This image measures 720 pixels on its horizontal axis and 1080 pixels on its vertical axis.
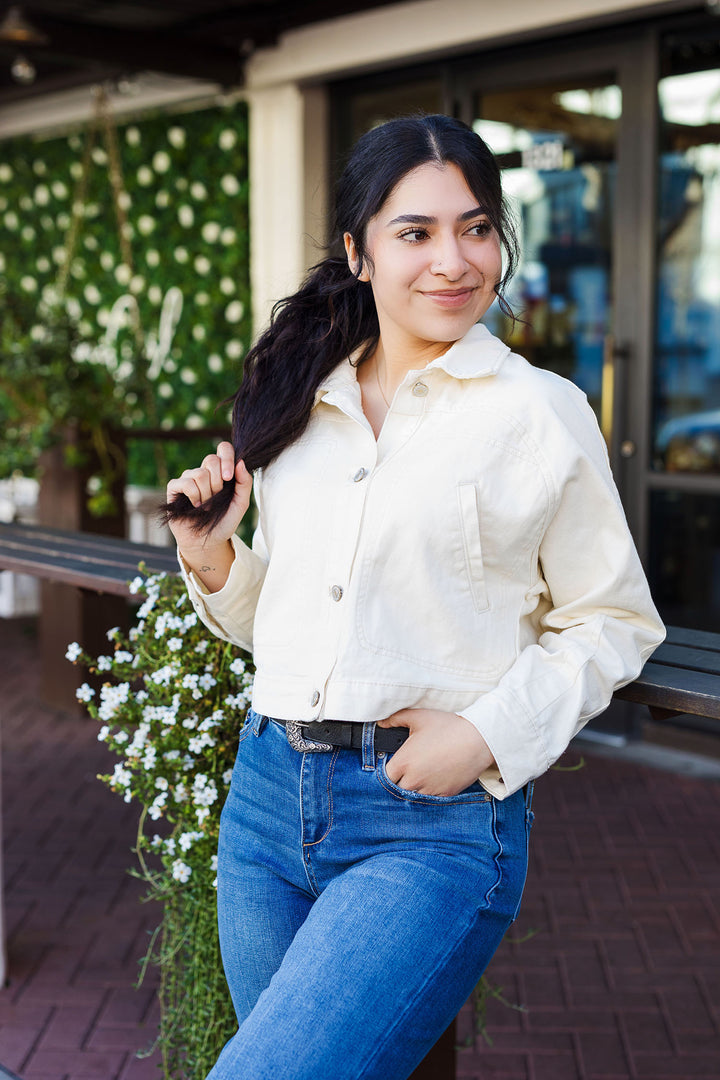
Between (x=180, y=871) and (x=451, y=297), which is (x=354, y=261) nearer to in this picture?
(x=451, y=297)

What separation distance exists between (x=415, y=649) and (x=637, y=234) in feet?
11.8

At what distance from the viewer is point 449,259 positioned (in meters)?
1.57

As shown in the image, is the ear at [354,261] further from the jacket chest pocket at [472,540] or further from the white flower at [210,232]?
the white flower at [210,232]

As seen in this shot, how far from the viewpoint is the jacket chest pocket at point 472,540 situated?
1540 millimetres

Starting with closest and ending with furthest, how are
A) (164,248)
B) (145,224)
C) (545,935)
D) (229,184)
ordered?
(545,935)
(229,184)
(164,248)
(145,224)

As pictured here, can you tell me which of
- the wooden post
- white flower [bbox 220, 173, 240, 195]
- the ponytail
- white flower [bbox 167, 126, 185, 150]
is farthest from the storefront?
the ponytail

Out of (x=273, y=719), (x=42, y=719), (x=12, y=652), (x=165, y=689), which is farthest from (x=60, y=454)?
(x=273, y=719)

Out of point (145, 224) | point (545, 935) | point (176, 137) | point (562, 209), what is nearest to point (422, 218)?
point (545, 935)

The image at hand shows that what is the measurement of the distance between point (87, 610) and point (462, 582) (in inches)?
155

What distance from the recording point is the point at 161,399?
22.3 ft

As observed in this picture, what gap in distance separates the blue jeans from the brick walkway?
1.37 metres

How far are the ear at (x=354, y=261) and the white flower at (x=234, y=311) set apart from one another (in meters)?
4.67

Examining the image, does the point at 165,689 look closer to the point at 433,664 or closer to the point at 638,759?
the point at 433,664

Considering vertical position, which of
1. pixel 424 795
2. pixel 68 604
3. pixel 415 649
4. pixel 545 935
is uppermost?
pixel 415 649
